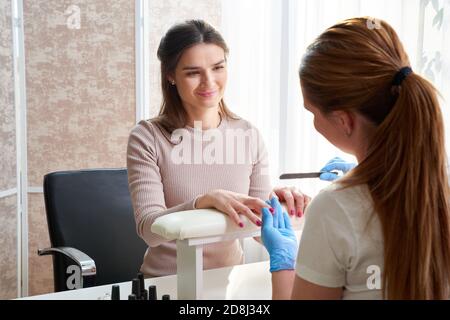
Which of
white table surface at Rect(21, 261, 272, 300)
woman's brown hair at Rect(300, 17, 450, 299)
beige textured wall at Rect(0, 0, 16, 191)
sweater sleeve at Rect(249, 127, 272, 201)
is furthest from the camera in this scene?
beige textured wall at Rect(0, 0, 16, 191)

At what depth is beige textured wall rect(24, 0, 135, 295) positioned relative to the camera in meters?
2.77

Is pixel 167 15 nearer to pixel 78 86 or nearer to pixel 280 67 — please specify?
pixel 78 86

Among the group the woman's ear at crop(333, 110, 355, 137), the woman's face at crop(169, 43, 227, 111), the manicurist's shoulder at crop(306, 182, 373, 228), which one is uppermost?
the woman's face at crop(169, 43, 227, 111)

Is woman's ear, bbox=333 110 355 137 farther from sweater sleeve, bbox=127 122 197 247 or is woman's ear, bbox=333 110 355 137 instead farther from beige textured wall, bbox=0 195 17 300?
beige textured wall, bbox=0 195 17 300

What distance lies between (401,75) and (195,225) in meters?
0.45

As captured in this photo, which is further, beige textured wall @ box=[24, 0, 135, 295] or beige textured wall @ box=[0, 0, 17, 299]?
beige textured wall @ box=[24, 0, 135, 295]

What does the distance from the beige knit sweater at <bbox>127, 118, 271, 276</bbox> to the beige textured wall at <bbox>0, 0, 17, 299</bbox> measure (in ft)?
4.18

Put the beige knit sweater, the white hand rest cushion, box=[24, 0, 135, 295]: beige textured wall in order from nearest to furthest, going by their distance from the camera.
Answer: the white hand rest cushion → the beige knit sweater → box=[24, 0, 135, 295]: beige textured wall

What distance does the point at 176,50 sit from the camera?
65.5 inches

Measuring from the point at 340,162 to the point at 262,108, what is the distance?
1.32 metres

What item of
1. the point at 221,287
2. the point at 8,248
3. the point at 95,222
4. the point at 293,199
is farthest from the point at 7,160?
the point at 293,199

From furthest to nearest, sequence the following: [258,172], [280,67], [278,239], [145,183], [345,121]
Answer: [280,67]
[258,172]
[145,183]
[278,239]
[345,121]

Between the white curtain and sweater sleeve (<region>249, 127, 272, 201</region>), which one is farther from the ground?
the white curtain

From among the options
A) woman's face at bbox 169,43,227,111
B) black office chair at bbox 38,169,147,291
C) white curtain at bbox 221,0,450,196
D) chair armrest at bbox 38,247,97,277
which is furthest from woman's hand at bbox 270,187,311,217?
white curtain at bbox 221,0,450,196
